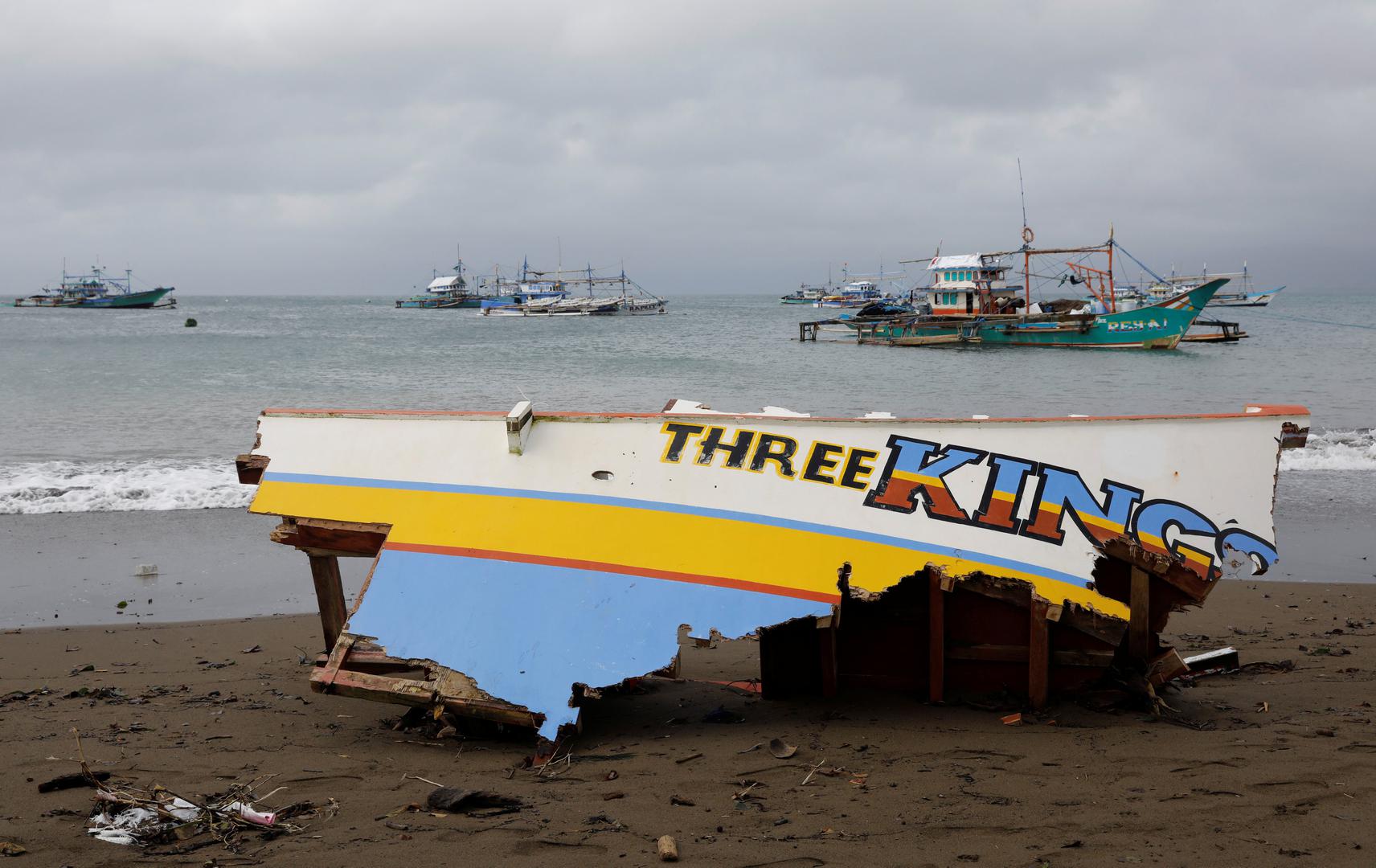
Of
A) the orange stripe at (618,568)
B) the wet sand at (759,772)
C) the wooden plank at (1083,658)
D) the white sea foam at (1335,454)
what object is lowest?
the white sea foam at (1335,454)

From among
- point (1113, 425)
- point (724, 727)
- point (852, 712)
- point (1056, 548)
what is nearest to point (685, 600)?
point (724, 727)

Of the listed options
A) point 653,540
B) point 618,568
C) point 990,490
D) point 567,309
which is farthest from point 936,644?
point 567,309

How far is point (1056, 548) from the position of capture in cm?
561

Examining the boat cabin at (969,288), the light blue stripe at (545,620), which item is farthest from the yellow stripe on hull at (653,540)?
the boat cabin at (969,288)

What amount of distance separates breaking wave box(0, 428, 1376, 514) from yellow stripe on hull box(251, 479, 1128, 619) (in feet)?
25.6

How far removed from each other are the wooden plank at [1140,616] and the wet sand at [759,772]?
35 cm

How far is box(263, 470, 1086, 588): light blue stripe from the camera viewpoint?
5559 millimetres

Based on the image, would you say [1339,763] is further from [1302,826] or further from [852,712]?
[852,712]

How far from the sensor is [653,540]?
564 centimetres

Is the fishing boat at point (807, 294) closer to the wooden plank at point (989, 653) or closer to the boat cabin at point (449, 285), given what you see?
the boat cabin at point (449, 285)

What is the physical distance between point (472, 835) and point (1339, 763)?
375 centimetres

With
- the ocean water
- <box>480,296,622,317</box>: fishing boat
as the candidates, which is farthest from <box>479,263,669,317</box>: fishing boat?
the ocean water

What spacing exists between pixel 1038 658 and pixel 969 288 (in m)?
43.5

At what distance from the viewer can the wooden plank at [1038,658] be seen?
18.1 ft
